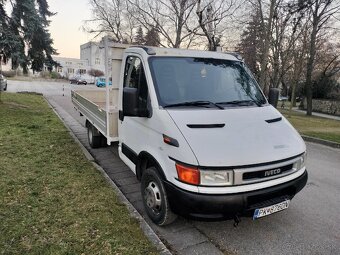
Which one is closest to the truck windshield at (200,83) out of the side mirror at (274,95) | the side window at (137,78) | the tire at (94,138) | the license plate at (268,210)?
the side window at (137,78)

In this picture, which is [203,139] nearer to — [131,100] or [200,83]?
[131,100]

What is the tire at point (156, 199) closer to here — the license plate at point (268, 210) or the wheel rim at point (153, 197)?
the wheel rim at point (153, 197)

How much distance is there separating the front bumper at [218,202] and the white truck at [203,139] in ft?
→ 0.03

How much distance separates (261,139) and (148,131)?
1.43 meters

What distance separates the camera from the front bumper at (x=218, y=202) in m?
3.14

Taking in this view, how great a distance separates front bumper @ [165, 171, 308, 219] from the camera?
3.14 meters

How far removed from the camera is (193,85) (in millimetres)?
4121

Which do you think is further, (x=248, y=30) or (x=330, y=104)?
(x=330, y=104)

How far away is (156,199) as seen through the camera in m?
3.76

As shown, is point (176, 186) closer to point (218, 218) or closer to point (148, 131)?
point (218, 218)

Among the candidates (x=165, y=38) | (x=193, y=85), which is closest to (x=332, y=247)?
(x=193, y=85)

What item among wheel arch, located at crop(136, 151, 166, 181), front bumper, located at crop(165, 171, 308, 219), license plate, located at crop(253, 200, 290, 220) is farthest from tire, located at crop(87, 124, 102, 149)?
license plate, located at crop(253, 200, 290, 220)

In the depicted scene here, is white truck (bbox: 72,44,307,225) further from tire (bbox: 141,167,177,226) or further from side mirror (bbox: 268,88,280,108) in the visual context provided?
side mirror (bbox: 268,88,280,108)

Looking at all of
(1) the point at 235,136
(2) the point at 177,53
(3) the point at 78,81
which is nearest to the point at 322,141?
(2) the point at 177,53
